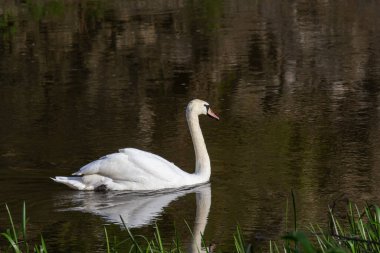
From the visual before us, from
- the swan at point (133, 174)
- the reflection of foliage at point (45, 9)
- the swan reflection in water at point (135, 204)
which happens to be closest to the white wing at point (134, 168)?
the swan at point (133, 174)

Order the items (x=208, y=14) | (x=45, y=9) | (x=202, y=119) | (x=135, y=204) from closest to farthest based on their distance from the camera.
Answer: (x=135, y=204)
(x=202, y=119)
(x=208, y=14)
(x=45, y=9)

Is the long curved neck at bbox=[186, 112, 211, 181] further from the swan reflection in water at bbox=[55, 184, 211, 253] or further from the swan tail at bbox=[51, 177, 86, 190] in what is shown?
the swan tail at bbox=[51, 177, 86, 190]

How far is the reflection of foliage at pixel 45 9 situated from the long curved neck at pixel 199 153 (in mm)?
14710

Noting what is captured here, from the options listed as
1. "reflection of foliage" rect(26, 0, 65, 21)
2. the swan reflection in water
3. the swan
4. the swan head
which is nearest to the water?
the swan reflection in water

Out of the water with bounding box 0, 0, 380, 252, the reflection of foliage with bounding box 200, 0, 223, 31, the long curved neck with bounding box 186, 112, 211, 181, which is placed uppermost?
the long curved neck with bounding box 186, 112, 211, 181

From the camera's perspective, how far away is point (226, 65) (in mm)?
17328

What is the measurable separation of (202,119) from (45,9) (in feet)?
45.9

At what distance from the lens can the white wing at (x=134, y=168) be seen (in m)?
9.83

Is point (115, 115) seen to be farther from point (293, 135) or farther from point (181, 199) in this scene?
point (181, 199)

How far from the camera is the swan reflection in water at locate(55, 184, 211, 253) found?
8.90 m

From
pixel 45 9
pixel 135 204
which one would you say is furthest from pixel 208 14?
pixel 135 204

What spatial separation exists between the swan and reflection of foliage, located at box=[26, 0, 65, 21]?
1527 centimetres

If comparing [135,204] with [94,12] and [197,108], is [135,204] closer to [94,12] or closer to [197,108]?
[197,108]

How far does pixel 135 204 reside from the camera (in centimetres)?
951
